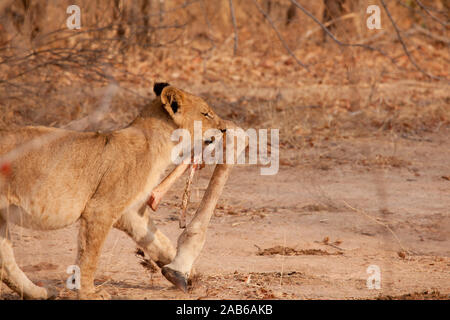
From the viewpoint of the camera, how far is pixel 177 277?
13.1 ft

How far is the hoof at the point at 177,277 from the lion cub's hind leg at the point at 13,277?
0.65m

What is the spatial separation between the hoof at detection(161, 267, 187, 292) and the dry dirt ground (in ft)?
0.19

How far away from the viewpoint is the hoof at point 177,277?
398 centimetres

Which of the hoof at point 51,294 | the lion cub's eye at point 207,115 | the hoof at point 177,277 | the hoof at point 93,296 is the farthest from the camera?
the lion cub's eye at point 207,115

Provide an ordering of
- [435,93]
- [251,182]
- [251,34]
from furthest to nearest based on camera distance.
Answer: [251,34] → [435,93] → [251,182]

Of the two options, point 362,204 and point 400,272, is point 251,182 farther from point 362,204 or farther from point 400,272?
point 400,272

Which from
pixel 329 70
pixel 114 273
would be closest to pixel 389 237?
pixel 114 273

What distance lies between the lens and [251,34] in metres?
14.7

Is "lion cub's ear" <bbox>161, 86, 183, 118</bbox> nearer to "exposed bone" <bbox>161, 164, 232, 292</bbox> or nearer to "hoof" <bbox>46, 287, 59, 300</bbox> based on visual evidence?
"exposed bone" <bbox>161, 164, 232, 292</bbox>

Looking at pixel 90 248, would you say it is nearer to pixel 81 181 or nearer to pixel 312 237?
pixel 81 181

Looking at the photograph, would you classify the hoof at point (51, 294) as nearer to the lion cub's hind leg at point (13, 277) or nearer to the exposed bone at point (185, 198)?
the lion cub's hind leg at point (13, 277)

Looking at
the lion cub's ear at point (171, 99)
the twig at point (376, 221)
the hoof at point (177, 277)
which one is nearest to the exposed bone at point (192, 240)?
the hoof at point (177, 277)

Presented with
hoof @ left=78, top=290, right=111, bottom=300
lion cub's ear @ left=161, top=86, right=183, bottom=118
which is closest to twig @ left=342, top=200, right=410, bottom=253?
lion cub's ear @ left=161, top=86, right=183, bottom=118
